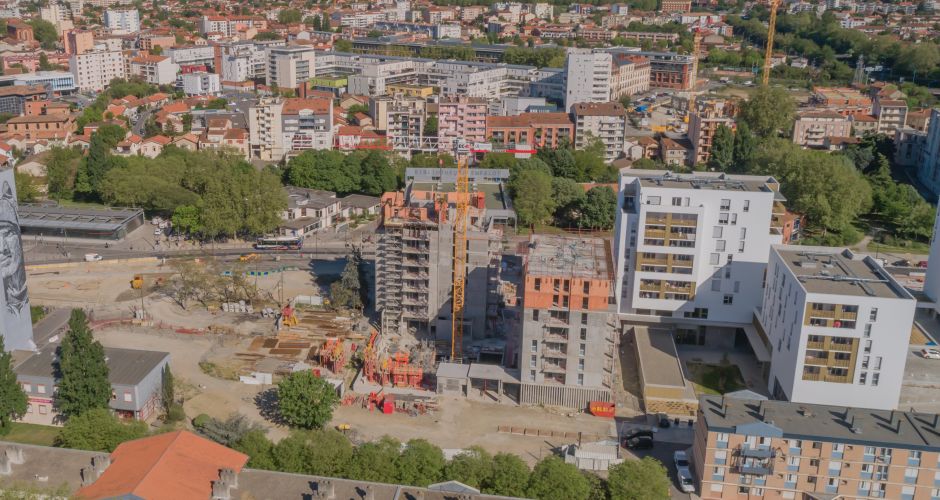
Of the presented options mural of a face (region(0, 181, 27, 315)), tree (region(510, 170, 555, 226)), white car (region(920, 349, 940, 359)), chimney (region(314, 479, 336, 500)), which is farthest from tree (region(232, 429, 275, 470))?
tree (region(510, 170, 555, 226))

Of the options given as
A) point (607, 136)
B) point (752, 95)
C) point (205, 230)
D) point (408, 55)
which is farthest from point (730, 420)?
point (408, 55)

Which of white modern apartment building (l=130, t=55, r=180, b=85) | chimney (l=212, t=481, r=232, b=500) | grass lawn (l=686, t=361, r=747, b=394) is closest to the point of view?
chimney (l=212, t=481, r=232, b=500)

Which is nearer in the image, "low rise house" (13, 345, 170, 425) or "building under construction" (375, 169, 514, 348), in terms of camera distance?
"low rise house" (13, 345, 170, 425)

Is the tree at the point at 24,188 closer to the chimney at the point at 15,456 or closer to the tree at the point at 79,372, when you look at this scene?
the tree at the point at 79,372

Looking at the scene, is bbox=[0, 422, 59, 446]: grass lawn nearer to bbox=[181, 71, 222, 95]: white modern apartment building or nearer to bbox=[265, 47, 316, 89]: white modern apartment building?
bbox=[181, 71, 222, 95]: white modern apartment building

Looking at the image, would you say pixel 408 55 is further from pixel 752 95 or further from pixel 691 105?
pixel 752 95

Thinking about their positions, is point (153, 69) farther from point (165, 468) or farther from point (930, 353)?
point (930, 353)

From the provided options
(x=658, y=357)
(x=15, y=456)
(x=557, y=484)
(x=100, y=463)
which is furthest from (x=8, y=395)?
(x=658, y=357)
